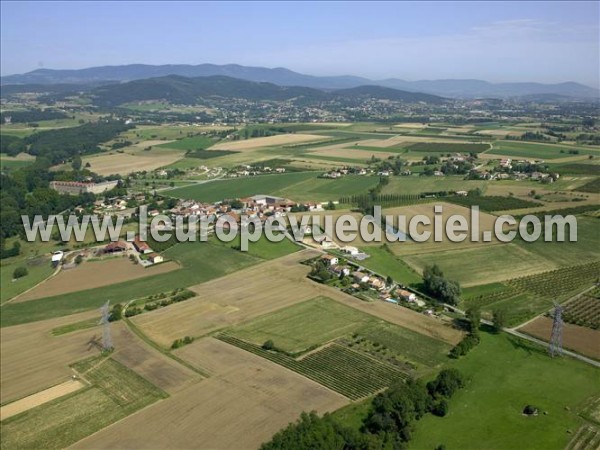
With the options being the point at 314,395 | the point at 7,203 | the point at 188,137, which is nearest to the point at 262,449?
the point at 314,395

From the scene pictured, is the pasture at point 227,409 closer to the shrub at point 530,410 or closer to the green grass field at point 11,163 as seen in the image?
the shrub at point 530,410

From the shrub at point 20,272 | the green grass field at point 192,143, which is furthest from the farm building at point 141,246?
the green grass field at point 192,143

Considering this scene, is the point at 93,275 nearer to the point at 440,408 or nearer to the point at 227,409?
the point at 227,409

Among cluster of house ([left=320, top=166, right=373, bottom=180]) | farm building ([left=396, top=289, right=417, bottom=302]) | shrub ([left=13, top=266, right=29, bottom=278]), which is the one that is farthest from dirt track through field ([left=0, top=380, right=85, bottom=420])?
cluster of house ([left=320, top=166, right=373, bottom=180])

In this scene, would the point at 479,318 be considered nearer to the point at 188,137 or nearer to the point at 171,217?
the point at 171,217

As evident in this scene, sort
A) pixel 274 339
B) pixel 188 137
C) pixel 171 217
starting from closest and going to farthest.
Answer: pixel 274 339 → pixel 171 217 → pixel 188 137

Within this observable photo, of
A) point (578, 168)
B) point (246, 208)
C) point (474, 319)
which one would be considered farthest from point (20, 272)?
point (578, 168)
